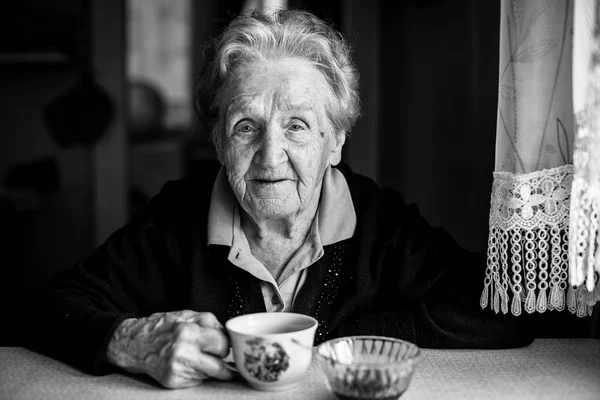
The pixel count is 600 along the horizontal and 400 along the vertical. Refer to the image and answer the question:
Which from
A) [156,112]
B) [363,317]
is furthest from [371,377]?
[156,112]

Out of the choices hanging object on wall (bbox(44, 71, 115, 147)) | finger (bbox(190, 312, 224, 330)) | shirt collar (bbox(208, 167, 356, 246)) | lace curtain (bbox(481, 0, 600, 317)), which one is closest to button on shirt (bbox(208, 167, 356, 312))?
shirt collar (bbox(208, 167, 356, 246))

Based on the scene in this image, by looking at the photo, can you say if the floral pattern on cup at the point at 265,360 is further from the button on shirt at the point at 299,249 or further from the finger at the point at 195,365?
the button on shirt at the point at 299,249

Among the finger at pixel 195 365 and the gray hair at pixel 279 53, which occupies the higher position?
the gray hair at pixel 279 53

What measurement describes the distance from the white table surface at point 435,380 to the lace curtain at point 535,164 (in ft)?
0.34

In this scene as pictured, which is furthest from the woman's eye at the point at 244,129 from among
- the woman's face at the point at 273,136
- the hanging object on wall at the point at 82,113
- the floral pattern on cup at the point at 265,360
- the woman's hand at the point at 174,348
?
the hanging object on wall at the point at 82,113

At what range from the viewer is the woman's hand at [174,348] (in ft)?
3.68

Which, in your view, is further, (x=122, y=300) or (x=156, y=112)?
(x=156, y=112)

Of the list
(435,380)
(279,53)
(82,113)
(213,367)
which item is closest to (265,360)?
(213,367)

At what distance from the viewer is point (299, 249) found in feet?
5.08

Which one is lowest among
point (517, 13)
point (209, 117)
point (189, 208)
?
point (189, 208)

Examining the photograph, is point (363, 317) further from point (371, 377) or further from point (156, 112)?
point (156, 112)

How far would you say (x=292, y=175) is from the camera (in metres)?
1.46

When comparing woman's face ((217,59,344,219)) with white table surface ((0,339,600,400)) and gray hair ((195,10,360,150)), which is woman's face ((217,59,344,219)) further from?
white table surface ((0,339,600,400))

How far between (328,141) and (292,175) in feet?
0.49
